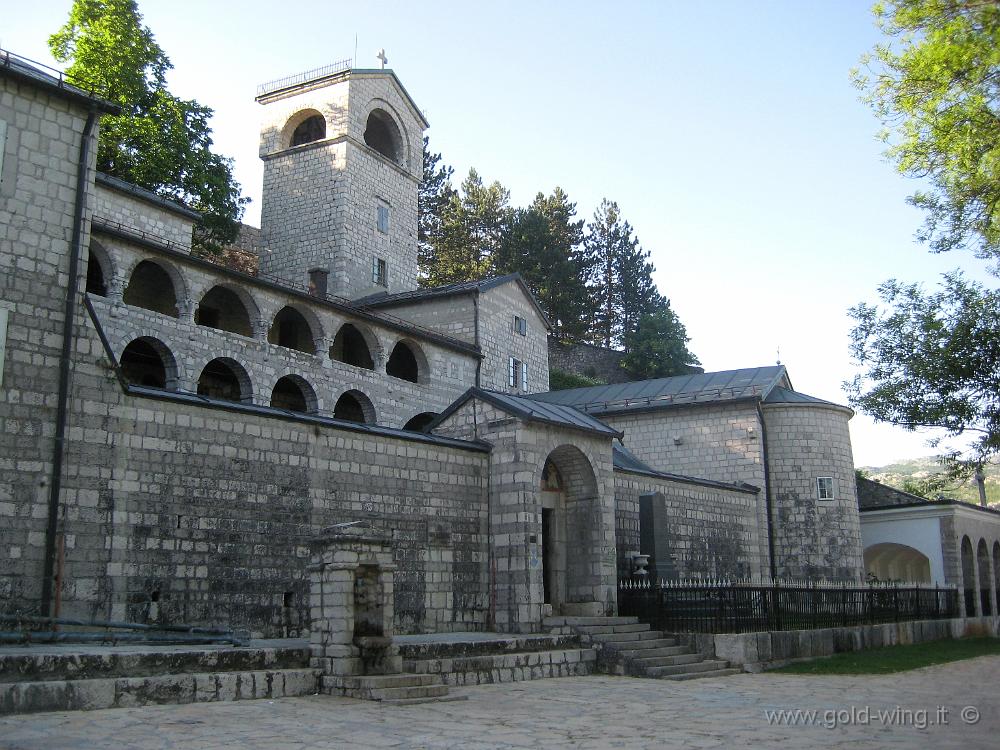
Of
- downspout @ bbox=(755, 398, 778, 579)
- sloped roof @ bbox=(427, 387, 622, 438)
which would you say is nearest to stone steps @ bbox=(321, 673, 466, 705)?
sloped roof @ bbox=(427, 387, 622, 438)

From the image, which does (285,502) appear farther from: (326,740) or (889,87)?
(889,87)

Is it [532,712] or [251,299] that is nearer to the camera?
[532,712]

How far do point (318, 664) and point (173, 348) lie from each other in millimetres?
13557

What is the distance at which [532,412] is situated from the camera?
15977 millimetres

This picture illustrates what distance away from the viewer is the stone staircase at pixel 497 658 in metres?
11.8

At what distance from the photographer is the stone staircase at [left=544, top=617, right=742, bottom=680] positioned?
14109 millimetres

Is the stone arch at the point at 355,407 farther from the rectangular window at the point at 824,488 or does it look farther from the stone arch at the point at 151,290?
the rectangular window at the point at 824,488

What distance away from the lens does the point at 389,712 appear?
9.27 metres

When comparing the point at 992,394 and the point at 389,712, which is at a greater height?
the point at 992,394

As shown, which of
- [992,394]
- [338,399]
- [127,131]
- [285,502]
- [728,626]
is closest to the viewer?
[285,502]

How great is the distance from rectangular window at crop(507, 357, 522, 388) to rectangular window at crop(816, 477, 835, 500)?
10868mm

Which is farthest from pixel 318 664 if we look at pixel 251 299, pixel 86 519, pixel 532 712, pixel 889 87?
pixel 251 299

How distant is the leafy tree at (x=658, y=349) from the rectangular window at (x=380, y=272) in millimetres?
18304

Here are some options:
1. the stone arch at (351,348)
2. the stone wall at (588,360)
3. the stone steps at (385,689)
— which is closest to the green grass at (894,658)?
the stone steps at (385,689)
